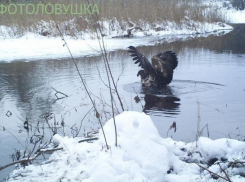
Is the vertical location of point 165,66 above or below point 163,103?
above

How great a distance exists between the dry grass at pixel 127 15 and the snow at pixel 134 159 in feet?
49.9

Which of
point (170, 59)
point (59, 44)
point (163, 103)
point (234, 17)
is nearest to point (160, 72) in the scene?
point (170, 59)

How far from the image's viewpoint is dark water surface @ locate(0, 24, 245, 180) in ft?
17.6

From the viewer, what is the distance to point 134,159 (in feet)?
11.4

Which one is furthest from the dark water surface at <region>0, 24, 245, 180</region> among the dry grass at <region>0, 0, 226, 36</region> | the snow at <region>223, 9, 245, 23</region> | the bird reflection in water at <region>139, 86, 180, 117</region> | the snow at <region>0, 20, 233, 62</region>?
the snow at <region>223, 9, 245, 23</region>

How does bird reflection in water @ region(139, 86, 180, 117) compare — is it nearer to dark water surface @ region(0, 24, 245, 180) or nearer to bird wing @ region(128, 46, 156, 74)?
dark water surface @ region(0, 24, 245, 180)

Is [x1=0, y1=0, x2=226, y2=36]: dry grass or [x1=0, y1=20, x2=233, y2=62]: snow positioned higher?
[x1=0, y1=0, x2=226, y2=36]: dry grass

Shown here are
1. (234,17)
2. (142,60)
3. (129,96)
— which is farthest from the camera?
(234,17)

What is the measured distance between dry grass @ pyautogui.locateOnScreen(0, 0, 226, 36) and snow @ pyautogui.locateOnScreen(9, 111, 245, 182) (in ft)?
49.9

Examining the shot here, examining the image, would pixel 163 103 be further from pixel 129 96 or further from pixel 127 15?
pixel 127 15

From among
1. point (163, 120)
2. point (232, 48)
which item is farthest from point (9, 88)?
point (232, 48)

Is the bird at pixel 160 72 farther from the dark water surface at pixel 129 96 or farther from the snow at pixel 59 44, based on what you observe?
the snow at pixel 59 44

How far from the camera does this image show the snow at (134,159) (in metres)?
3.29

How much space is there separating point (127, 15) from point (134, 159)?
19712 millimetres
